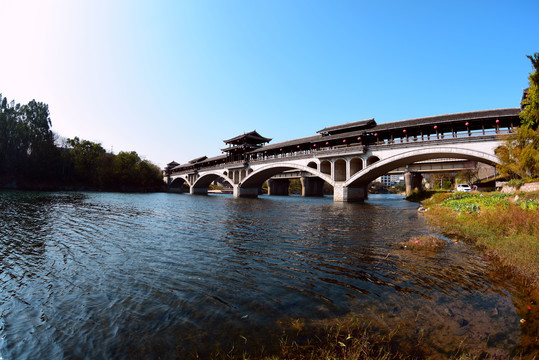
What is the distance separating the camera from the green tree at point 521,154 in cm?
2359

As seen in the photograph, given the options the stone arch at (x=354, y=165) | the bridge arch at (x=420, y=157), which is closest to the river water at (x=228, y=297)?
the bridge arch at (x=420, y=157)

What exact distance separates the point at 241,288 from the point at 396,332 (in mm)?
3630

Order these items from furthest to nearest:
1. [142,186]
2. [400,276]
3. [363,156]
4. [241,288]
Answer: [142,186]
[363,156]
[400,276]
[241,288]

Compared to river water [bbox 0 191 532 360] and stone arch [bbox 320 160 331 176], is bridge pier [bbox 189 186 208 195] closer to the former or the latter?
stone arch [bbox 320 160 331 176]

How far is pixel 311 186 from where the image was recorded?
300 feet

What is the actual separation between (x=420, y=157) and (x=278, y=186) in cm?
6603

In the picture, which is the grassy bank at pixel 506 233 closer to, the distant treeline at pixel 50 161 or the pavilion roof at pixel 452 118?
the pavilion roof at pixel 452 118

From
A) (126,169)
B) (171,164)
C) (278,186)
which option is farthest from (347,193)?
(171,164)

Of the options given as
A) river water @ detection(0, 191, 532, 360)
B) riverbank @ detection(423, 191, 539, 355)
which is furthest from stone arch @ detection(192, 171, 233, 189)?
riverbank @ detection(423, 191, 539, 355)

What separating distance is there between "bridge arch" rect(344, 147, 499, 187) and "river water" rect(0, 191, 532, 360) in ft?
94.8

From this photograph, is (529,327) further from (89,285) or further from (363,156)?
(363,156)

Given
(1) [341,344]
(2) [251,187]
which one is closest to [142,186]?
(2) [251,187]

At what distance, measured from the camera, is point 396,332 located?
13.8 feet

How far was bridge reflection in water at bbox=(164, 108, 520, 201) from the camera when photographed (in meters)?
32.6
